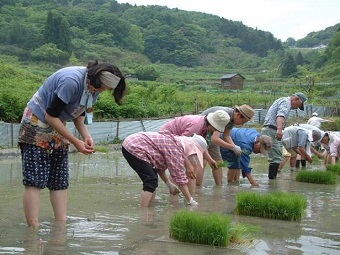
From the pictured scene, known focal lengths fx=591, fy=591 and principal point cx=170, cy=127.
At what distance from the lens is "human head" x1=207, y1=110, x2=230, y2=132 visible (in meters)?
7.63

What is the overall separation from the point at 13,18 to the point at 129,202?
306ft

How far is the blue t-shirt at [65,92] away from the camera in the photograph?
15.8ft

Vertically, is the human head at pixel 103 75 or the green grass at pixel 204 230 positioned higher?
the human head at pixel 103 75

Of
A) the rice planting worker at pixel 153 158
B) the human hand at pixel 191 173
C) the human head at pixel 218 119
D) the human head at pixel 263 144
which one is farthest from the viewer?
the human head at pixel 263 144

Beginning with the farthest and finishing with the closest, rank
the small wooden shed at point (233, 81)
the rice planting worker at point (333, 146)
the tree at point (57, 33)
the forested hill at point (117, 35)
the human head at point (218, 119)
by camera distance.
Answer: the forested hill at point (117, 35) < the tree at point (57, 33) < the small wooden shed at point (233, 81) < the rice planting worker at point (333, 146) < the human head at point (218, 119)

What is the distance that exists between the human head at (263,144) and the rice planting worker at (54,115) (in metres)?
4.86

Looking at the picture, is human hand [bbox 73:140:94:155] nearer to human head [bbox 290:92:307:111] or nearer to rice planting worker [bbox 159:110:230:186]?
rice planting worker [bbox 159:110:230:186]

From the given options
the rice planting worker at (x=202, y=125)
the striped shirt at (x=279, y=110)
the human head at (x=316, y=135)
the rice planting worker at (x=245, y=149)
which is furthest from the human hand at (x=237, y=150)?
the human head at (x=316, y=135)

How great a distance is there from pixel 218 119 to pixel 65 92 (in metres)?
3.23

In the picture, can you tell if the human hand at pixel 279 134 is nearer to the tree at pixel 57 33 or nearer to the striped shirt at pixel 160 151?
the striped shirt at pixel 160 151

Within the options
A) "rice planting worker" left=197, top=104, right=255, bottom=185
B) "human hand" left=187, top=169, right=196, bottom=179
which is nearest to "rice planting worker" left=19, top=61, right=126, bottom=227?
"human hand" left=187, top=169, right=196, bottom=179

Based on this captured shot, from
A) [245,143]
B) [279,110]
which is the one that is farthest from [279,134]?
[245,143]

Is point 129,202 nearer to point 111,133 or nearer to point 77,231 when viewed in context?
point 77,231

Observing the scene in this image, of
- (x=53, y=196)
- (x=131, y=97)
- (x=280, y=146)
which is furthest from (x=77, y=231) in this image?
(x=131, y=97)
